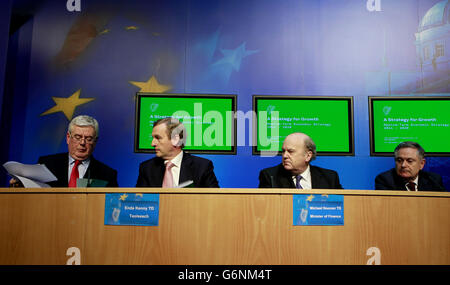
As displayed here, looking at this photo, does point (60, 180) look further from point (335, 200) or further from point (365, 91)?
point (365, 91)

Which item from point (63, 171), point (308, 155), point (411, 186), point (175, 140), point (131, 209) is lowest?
point (131, 209)

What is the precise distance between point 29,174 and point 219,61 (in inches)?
87.4

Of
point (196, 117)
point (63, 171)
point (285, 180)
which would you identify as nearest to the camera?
point (285, 180)

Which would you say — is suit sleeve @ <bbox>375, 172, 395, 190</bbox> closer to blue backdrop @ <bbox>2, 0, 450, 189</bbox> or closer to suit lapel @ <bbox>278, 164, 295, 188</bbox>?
blue backdrop @ <bbox>2, 0, 450, 189</bbox>

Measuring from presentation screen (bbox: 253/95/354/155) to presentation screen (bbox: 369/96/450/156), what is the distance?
10.2 inches

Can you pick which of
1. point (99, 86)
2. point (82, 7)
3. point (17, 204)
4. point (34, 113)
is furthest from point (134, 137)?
point (17, 204)

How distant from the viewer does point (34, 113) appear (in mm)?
3873

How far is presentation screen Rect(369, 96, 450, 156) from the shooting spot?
392cm

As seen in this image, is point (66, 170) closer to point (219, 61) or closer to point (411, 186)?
point (219, 61)

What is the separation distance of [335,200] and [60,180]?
7.75 ft

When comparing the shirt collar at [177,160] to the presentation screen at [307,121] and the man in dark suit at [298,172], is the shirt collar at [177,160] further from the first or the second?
the presentation screen at [307,121]

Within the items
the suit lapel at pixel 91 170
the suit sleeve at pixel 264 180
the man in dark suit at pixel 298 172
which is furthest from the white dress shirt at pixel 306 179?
the suit lapel at pixel 91 170

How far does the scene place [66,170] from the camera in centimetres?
343

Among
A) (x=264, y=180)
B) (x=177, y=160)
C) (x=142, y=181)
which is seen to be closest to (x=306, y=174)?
(x=264, y=180)
